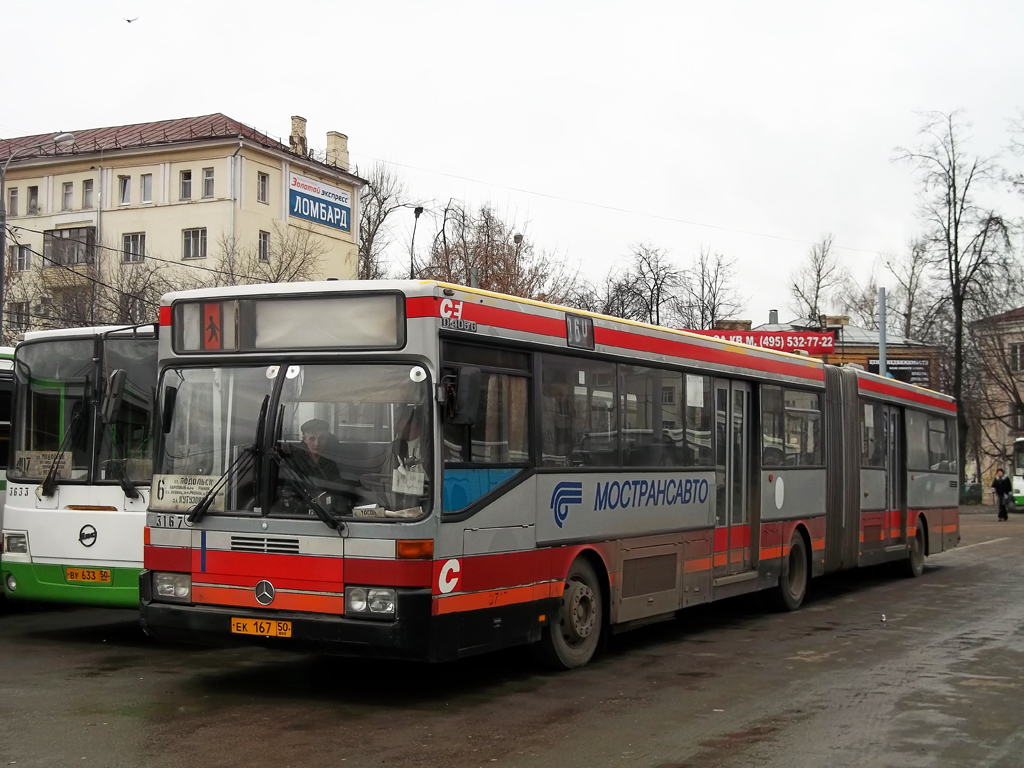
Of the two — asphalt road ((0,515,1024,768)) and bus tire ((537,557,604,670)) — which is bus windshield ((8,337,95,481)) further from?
bus tire ((537,557,604,670))

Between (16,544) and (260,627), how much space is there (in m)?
4.60

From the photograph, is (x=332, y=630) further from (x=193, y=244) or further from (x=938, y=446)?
(x=193, y=244)

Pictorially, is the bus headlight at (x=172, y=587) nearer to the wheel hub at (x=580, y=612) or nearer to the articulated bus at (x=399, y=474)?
the articulated bus at (x=399, y=474)

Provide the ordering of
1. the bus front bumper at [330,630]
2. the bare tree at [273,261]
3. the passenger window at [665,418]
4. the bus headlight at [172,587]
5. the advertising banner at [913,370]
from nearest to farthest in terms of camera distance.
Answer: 1. the bus front bumper at [330,630]
2. the bus headlight at [172,587]
3. the passenger window at [665,418]
4. the bare tree at [273,261]
5. the advertising banner at [913,370]

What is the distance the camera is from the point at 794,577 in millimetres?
14875

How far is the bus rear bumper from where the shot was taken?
7.97 m

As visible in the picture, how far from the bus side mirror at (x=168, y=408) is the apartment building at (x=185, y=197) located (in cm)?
4424

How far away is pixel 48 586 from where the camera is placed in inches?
454

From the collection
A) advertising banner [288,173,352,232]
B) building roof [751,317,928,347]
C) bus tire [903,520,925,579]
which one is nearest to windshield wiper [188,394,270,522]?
bus tire [903,520,925,579]

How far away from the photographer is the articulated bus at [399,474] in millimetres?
8141

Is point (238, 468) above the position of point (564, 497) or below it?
above

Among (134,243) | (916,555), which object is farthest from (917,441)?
(134,243)

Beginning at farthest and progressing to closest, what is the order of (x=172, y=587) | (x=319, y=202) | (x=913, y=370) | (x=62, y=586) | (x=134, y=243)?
1. (x=319, y=202)
2. (x=134, y=243)
3. (x=913, y=370)
4. (x=62, y=586)
5. (x=172, y=587)

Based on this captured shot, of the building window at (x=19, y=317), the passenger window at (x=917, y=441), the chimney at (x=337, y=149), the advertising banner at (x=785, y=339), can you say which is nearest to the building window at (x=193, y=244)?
the chimney at (x=337, y=149)
